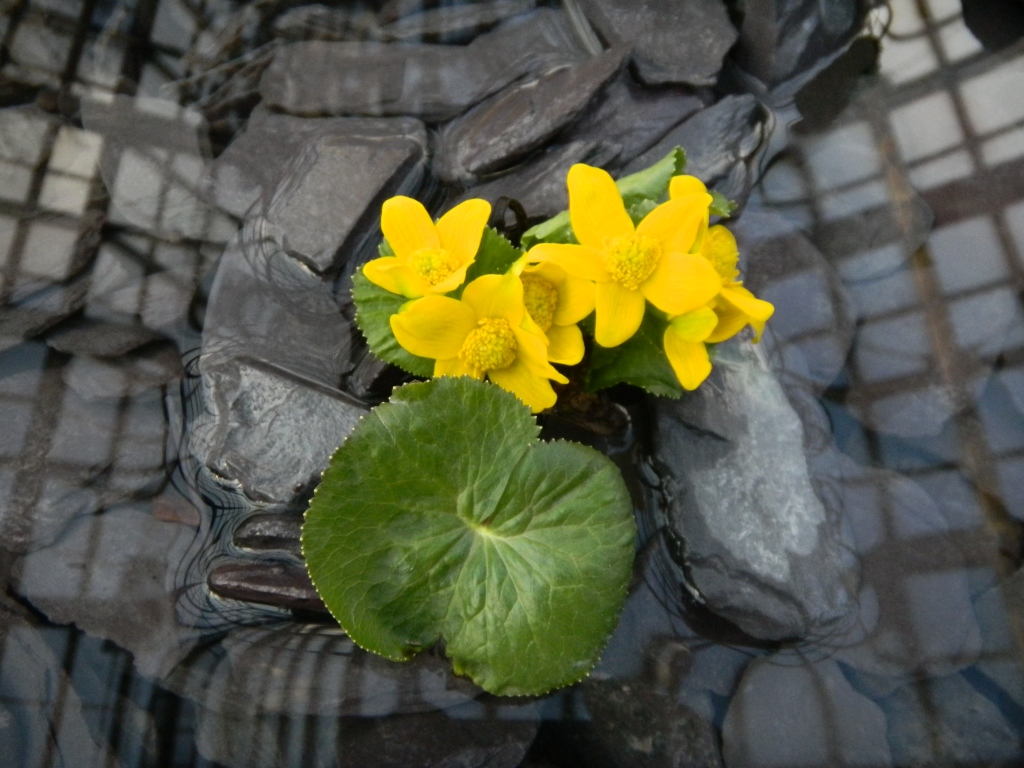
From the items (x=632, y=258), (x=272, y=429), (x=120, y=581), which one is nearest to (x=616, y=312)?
(x=632, y=258)

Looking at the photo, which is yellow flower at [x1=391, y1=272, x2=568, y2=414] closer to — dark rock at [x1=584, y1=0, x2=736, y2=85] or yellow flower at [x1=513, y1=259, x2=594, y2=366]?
yellow flower at [x1=513, y1=259, x2=594, y2=366]

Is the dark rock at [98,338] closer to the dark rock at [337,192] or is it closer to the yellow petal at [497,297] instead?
the dark rock at [337,192]


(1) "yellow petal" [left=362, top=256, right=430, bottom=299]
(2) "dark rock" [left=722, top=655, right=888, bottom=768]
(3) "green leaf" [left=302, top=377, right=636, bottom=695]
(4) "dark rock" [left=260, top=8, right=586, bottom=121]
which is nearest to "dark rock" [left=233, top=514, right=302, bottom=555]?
(3) "green leaf" [left=302, top=377, right=636, bottom=695]

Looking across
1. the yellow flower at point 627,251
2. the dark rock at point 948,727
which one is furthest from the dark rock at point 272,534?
the dark rock at point 948,727

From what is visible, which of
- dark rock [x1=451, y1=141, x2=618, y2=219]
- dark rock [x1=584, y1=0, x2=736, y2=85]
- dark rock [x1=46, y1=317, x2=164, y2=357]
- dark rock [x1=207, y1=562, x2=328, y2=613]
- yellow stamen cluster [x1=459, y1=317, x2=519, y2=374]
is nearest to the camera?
yellow stamen cluster [x1=459, y1=317, x2=519, y2=374]

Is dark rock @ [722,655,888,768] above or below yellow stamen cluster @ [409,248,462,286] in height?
below

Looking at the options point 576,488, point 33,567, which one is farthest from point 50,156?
point 576,488

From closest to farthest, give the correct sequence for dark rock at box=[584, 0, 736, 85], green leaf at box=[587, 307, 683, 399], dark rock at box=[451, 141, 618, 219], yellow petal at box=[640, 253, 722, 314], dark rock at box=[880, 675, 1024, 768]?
yellow petal at box=[640, 253, 722, 314] → green leaf at box=[587, 307, 683, 399] → dark rock at box=[880, 675, 1024, 768] → dark rock at box=[451, 141, 618, 219] → dark rock at box=[584, 0, 736, 85]
